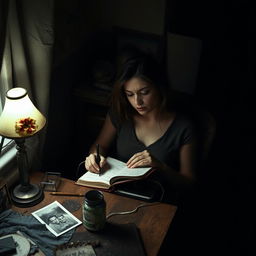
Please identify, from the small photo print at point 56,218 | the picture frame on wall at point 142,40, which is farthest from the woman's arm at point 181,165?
the picture frame on wall at point 142,40

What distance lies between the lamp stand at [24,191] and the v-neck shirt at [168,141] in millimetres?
521

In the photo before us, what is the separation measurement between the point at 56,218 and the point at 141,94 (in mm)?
670

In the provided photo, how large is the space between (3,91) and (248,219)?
171cm

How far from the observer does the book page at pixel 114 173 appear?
176cm

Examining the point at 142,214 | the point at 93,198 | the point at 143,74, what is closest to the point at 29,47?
the point at 143,74

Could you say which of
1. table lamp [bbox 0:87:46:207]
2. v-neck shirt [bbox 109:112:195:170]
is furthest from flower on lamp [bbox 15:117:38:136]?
v-neck shirt [bbox 109:112:195:170]

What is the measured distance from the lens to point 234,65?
3674 millimetres

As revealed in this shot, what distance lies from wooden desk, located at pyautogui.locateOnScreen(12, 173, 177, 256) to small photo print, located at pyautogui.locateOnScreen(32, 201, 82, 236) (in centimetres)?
3

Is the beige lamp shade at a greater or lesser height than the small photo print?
greater

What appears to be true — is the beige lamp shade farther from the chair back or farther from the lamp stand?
the chair back

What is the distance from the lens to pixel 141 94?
1.89 metres

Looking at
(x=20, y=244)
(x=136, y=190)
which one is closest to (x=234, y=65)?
(x=136, y=190)

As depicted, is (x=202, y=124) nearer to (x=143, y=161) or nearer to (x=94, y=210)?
(x=143, y=161)

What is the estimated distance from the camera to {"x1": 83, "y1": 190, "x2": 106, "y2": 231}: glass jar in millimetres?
1504
